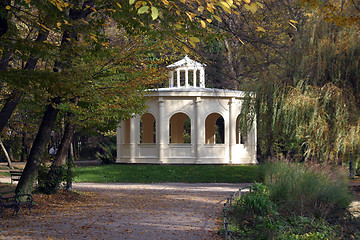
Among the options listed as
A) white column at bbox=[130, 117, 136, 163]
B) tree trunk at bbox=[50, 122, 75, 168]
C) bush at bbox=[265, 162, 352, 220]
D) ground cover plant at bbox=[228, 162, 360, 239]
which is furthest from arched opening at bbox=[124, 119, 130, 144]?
bush at bbox=[265, 162, 352, 220]

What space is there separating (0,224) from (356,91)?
1328 cm

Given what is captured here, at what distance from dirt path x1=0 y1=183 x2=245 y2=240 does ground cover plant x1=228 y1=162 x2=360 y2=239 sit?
85cm

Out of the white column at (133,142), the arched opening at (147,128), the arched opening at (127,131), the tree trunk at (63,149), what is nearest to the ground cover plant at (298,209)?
the tree trunk at (63,149)

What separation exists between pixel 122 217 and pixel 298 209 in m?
4.60

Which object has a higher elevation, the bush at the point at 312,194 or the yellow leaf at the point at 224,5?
the yellow leaf at the point at 224,5

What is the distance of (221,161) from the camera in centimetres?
2770

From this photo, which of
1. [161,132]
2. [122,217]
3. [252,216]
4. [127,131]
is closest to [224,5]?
[252,216]

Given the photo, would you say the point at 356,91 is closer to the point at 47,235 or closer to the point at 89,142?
the point at 47,235

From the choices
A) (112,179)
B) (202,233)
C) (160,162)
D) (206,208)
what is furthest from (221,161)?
(202,233)

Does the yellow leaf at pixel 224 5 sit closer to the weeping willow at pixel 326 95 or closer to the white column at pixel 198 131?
the weeping willow at pixel 326 95

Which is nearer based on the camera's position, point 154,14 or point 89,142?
point 154,14

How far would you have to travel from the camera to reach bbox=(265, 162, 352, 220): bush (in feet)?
40.7

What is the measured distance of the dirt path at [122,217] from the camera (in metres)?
9.59

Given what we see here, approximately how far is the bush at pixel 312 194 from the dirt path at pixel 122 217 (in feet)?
6.14
